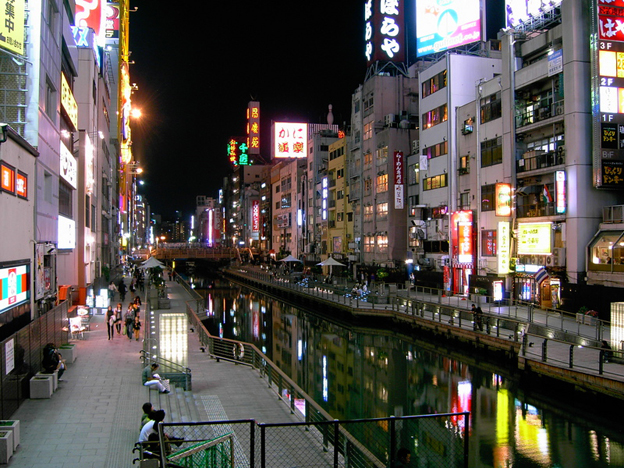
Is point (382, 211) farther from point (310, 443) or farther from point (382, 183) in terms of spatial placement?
point (310, 443)

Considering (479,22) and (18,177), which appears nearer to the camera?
(18,177)

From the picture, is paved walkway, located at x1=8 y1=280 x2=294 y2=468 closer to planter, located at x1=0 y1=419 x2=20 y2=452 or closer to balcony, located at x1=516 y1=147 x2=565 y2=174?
planter, located at x1=0 y1=419 x2=20 y2=452

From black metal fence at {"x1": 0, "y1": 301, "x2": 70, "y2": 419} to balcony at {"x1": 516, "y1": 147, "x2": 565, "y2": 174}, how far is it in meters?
27.1

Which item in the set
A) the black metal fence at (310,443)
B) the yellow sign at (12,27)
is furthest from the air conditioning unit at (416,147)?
the yellow sign at (12,27)

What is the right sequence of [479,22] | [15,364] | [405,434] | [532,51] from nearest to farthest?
1. [15,364]
2. [405,434]
3. [532,51]
4. [479,22]

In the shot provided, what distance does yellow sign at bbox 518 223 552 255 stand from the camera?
102 ft

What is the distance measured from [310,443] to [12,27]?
43.7ft

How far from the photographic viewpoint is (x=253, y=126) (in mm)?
134125

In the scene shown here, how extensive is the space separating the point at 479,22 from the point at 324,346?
97.1 feet

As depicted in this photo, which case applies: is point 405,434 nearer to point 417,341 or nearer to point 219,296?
point 417,341

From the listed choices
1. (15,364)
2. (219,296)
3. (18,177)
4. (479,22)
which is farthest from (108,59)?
(15,364)

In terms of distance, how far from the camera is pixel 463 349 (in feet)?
91.4

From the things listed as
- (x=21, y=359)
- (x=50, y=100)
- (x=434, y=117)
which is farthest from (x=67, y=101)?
(x=434, y=117)

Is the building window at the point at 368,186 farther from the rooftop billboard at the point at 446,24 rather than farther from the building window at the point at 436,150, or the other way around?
the rooftop billboard at the point at 446,24
